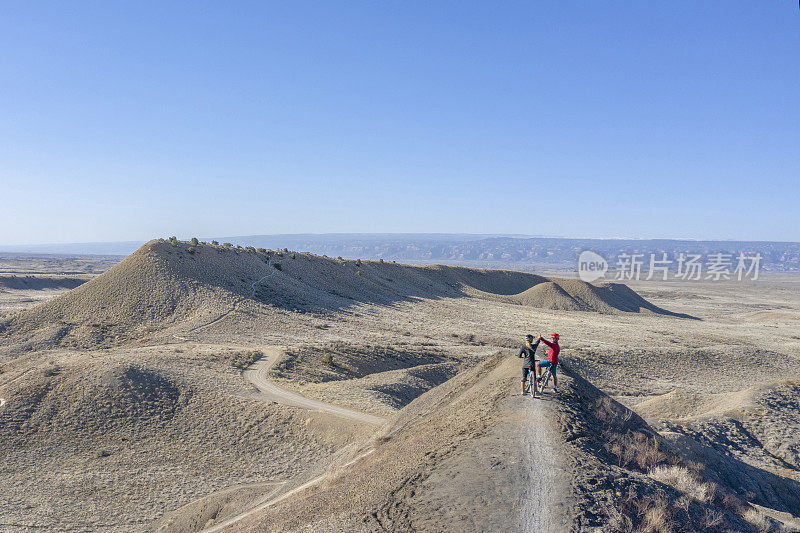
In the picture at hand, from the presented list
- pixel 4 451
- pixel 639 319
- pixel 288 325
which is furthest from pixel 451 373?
pixel 639 319

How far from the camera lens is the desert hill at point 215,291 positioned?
40.2 meters

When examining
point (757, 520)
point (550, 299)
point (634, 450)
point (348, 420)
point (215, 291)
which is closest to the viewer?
point (757, 520)

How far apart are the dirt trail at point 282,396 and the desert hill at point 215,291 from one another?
13904 millimetres

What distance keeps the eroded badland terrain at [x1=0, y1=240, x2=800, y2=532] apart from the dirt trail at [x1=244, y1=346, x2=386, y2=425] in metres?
0.18

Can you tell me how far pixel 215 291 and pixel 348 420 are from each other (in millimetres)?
32944

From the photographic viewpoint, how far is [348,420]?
68.1ft

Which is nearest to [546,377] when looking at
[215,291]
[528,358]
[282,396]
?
[528,358]

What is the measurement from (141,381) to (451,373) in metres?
19.3

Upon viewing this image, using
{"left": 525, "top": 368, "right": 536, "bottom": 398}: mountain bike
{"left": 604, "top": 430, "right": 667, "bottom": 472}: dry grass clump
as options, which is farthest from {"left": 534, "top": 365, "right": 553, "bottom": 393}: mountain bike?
{"left": 604, "top": 430, "right": 667, "bottom": 472}: dry grass clump

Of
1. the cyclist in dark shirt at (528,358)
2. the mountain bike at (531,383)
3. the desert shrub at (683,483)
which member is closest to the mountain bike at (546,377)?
the mountain bike at (531,383)

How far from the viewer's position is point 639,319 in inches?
2867

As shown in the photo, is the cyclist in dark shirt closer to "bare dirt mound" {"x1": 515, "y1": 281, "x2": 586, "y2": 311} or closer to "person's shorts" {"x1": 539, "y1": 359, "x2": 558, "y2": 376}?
"person's shorts" {"x1": 539, "y1": 359, "x2": 558, "y2": 376}

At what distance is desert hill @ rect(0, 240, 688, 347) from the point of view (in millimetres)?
40219

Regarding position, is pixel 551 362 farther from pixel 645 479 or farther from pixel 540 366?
pixel 645 479
